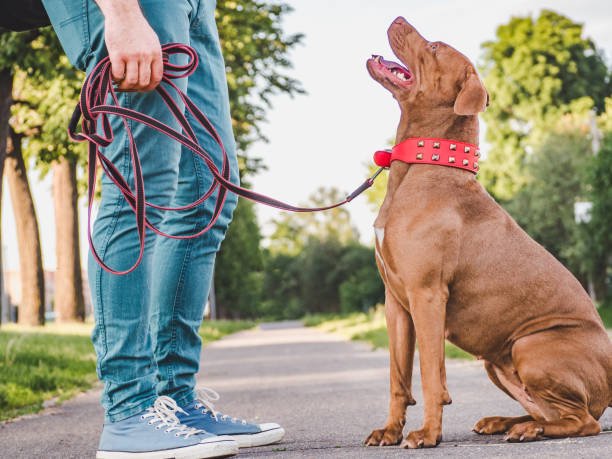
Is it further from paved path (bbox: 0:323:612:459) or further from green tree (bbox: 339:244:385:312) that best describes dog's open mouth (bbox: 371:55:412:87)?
green tree (bbox: 339:244:385:312)

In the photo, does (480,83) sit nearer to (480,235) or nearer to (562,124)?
(480,235)

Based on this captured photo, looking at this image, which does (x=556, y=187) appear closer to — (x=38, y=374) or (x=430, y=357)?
(x=38, y=374)

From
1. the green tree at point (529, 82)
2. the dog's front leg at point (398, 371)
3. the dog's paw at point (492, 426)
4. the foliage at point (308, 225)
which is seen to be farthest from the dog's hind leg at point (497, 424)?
the foliage at point (308, 225)

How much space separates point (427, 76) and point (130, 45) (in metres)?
1.39

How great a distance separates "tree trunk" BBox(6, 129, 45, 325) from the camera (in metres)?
17.9

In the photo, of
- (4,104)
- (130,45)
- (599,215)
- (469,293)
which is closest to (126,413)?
(130,45)

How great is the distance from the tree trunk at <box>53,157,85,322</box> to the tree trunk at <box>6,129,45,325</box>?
1.65 ft

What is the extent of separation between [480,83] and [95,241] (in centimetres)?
171

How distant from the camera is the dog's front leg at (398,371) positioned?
3.12 m

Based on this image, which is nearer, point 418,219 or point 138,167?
point 138,167

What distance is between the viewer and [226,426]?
3.33m

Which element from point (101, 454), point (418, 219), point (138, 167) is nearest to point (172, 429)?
point (101, 454)

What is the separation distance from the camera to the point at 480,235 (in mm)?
3314

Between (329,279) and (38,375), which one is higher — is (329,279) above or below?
below
